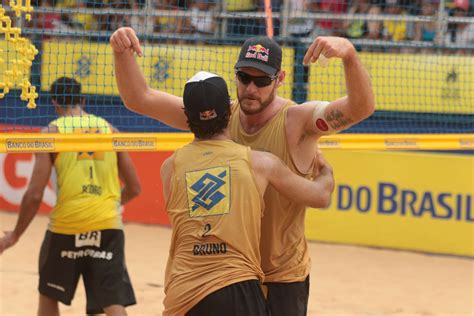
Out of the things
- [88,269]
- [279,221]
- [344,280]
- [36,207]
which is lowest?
[344,280]

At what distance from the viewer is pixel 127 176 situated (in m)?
6.19

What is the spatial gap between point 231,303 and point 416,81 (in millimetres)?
6529

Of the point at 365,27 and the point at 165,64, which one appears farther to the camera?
the point at 365,27

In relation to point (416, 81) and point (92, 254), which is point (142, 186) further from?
point (92, 254)

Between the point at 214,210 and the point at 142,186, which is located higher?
the point at 214,210

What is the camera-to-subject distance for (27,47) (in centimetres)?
508

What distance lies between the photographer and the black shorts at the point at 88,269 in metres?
5.89

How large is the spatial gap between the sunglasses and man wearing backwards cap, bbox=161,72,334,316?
0.34 metres

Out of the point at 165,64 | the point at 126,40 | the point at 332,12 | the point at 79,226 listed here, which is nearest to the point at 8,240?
the point at 79,226

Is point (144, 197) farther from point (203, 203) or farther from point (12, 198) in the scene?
point (203, 203)

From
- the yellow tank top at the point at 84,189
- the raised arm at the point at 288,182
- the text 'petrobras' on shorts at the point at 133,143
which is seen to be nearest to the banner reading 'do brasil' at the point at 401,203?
the yellow tank top at the point at 84,189

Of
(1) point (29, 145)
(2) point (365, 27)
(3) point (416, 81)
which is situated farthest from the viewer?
(2) point (365, 27)

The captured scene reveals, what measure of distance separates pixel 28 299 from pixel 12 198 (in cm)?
397

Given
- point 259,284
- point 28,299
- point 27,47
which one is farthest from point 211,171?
point 28,299
